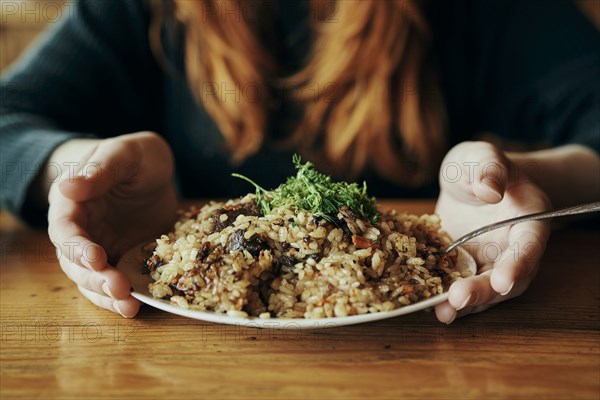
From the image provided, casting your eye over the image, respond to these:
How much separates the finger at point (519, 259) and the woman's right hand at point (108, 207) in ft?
1.99

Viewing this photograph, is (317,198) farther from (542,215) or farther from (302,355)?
(542,215)

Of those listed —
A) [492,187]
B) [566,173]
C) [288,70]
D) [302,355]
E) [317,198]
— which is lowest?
[302,355]

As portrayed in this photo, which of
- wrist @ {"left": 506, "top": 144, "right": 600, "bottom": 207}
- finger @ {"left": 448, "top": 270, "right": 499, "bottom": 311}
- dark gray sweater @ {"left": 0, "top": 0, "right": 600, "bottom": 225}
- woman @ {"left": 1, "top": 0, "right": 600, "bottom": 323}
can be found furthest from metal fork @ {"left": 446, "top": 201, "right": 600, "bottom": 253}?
dark gray sweater @ {"left": 0, "top": 0, "right": 600, "bottom": 225}

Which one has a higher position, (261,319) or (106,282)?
(261,319)

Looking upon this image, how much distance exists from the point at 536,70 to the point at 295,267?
141 cm

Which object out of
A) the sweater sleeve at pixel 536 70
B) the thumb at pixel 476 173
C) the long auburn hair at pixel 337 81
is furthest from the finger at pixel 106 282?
the sweater sleeve at pixel 536 70

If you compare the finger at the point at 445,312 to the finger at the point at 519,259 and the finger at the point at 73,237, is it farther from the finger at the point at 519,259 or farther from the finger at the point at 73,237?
the finger at the point at 73,237

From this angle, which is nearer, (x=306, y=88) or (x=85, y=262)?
(x=85, y=262)

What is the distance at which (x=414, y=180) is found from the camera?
2.10m

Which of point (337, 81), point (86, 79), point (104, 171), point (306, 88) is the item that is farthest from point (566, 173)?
point (86, 79)

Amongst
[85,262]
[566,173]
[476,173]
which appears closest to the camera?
[85,262]

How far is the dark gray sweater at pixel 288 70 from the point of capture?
6.03ft

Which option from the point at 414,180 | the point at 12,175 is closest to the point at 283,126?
the point at 414,180

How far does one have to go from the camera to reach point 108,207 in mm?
1263
